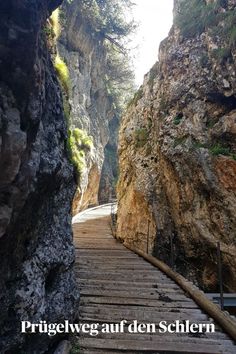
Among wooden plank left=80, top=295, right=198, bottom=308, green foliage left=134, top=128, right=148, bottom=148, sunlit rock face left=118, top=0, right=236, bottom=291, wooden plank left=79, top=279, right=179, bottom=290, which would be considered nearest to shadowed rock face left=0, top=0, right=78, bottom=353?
wooden plank left=80, top=295, right=198, bottom=308

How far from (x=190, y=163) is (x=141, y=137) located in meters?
4.38

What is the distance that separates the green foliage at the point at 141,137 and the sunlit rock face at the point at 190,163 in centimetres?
5

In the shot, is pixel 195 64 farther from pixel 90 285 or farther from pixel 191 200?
pixel 90 285

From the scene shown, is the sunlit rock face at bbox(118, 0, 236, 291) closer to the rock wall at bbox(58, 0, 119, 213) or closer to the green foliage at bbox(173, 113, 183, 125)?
the green foliage at bbox(173, 113, 183, 125)

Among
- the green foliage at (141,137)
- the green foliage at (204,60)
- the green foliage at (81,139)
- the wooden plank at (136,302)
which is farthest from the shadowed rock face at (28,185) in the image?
the green foliage at (81,139)

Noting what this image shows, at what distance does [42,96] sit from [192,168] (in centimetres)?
676

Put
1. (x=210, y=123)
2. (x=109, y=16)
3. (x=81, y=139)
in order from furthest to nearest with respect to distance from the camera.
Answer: (x=109, y=16), (x=81, y=139), (x=210, y=123)

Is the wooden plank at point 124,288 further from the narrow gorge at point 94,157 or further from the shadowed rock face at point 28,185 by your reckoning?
the shadowed rock face at point 28,185

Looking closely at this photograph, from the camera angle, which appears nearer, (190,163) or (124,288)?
(124,288)

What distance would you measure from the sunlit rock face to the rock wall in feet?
23.0

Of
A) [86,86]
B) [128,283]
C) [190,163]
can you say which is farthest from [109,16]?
[128,283]

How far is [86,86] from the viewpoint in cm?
2442

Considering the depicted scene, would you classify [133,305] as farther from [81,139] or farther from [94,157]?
[94,157]

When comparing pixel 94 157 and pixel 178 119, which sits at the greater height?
pixel 94 157
